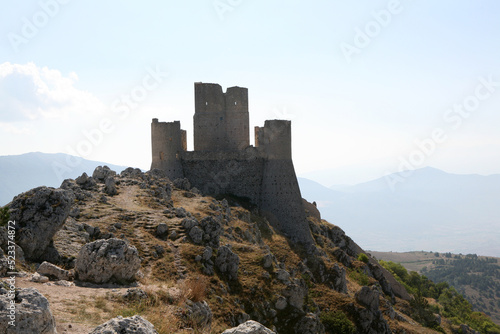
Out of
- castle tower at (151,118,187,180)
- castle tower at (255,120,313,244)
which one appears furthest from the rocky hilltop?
castle tower at (151,118,187,180)

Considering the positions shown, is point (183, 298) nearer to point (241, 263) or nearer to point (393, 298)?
point (241, 263)

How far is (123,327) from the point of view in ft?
22.2

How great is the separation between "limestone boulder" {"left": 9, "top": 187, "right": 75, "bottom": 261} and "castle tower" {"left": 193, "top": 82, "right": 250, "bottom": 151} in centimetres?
2736

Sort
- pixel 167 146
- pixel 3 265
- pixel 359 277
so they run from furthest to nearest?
pixel 167 146 < pixel 359 277 < pixel 3 265

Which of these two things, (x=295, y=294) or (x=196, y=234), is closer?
(x=196, y=234)

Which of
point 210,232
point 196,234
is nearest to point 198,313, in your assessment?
point 196,234

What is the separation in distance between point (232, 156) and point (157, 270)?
86.2 feet

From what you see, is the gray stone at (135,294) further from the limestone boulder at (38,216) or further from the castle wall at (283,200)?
the castle wall at (283,200)

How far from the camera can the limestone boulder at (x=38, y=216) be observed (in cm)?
1520

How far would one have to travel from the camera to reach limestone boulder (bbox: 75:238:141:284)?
13.4 meters

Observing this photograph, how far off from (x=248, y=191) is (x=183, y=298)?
29604mm

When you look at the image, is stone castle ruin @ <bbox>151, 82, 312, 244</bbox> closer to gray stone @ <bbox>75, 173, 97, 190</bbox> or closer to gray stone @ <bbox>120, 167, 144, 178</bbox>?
gray stone @ <bbox>120, 167, 144, 178</bbox>

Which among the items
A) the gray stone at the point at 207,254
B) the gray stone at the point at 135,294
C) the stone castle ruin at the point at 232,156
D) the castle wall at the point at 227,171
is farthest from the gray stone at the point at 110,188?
the castle wall at the point at 227,171

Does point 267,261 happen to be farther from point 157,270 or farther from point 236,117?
point 236,117
